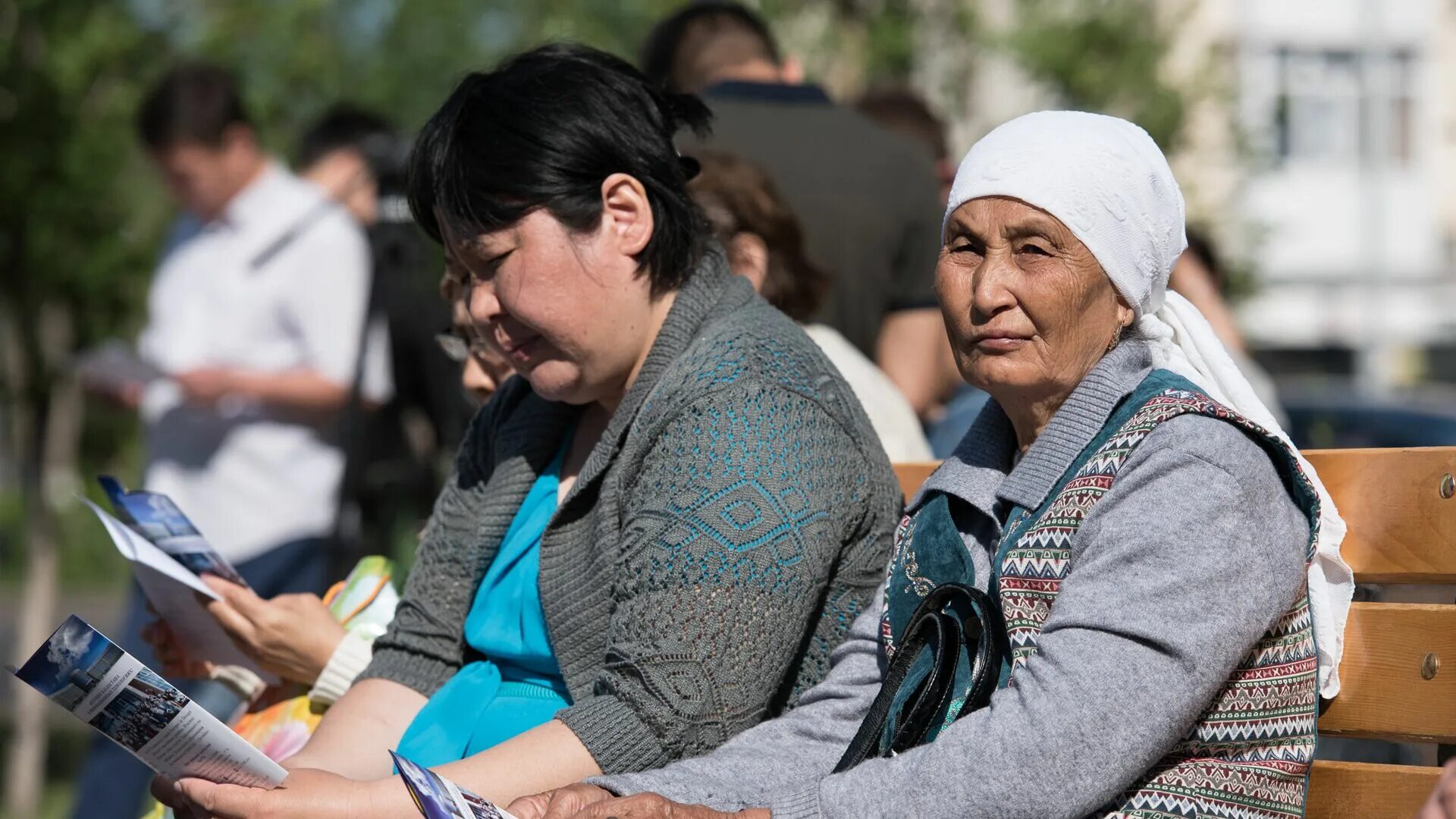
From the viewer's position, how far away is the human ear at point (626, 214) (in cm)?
251

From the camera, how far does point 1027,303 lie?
83.7 inches

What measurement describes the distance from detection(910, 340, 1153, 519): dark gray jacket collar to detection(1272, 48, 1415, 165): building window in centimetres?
2684

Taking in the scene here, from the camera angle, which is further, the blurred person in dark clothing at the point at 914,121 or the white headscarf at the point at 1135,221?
the blurred person in dark clothing at the point at 914,121

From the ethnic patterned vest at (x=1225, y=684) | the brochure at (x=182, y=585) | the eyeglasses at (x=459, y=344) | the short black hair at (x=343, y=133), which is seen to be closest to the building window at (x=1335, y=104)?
the short black hair at (x=343, y=133)

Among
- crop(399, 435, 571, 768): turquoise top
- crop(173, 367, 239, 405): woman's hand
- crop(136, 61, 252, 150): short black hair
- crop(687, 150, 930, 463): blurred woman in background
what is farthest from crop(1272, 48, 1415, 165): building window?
crop(399, 435, 571, 768): turquoise top

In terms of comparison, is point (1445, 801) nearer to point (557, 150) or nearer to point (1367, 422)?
point (557, 150)

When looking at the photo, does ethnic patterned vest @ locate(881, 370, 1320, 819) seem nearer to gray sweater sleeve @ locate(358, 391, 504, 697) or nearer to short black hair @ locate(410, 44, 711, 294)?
short black hair @ locate(410, 44, 711, 294)

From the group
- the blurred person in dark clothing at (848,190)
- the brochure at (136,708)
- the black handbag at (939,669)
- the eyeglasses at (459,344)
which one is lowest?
the brochure at (136,708)

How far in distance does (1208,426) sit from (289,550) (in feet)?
11.2

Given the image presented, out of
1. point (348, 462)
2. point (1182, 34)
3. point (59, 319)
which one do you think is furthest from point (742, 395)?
point (1182, 34)

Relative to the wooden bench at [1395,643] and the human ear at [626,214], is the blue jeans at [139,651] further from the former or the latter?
the wooden bench at [1395,643]

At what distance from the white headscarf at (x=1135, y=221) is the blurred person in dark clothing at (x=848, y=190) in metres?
1.79

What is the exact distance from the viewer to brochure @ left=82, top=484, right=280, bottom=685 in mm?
2865

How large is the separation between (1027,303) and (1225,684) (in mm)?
509
